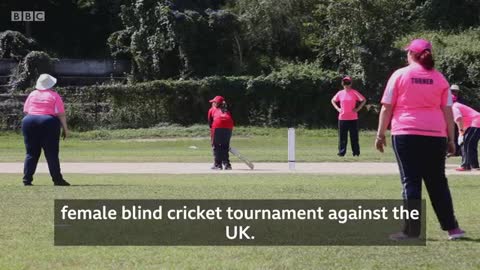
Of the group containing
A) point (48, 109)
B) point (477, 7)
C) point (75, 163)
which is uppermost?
point (477, 7)

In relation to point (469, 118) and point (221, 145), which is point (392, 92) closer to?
point (469, 118)

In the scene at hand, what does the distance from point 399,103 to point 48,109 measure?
772cm

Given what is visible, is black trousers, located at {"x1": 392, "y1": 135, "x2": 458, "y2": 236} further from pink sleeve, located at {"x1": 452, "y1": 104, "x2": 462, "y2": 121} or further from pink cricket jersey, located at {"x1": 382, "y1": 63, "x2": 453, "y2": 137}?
pink sleeve, located at {"x1": 452, "y1": 104, "x2": 462, "y2": 121}

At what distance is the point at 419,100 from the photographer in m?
8.40

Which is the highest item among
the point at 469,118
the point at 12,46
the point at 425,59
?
the point at 12,46

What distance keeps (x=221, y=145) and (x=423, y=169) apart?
12.0 m

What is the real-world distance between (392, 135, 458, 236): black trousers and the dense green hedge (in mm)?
35545

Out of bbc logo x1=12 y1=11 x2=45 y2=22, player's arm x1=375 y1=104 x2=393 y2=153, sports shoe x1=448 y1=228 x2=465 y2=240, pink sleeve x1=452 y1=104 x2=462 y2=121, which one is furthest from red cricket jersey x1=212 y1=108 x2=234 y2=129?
bbc logo x1=12 y1=11 x2=45 y2=22

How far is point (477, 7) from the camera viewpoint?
51.0 meters

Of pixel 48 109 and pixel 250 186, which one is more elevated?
pixel 48 109

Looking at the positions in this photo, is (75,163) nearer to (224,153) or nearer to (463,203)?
(224,153)

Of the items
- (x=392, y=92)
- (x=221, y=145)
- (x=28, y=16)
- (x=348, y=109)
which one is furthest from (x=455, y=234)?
(x=28, y=16)

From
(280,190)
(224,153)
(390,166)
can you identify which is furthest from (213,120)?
(280,190)

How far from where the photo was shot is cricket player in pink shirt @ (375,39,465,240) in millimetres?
8344
